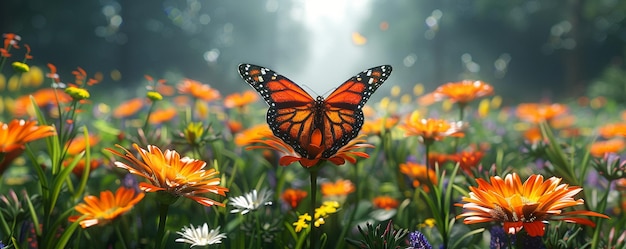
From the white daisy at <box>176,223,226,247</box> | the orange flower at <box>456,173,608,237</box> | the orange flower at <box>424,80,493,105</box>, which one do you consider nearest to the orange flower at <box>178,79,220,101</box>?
the orange flower at <box>424,80,493,105</box>

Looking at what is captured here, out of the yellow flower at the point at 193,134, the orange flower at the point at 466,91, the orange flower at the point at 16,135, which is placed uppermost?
the orange flower at the point at 466,91

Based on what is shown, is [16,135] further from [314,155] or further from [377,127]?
[377,127]

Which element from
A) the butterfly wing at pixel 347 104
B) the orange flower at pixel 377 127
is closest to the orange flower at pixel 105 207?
the butterfly wing at pixel 347 104

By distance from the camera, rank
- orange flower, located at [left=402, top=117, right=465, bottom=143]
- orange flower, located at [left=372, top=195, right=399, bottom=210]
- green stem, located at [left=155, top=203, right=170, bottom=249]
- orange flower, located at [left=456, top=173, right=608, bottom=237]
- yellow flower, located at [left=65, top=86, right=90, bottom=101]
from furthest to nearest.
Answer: orange flower, located at [left=372, top=195, right=399, bottom=210], orange flower, located at [left=402, top=117, right=465, bottom=143], yellow flower, located at [left=65, top=86, right=90, bottom=101], green stem, located at [left=155, top=203, right=170, bottom=249], orange flower, located at [left=456, top=173, right=608, bottom=237]

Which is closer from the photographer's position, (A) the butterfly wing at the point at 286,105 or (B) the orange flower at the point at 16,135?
(B) the orange flower at the point at 16,135

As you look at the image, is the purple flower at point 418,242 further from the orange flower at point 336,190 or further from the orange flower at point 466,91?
the orange flower at point 466,91

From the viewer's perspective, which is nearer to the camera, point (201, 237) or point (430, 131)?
point (201, 237)

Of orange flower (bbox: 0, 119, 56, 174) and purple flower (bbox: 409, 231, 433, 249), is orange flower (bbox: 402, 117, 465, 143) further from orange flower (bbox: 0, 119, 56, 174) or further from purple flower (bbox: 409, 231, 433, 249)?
orange flower (bbox: 0, 119, 56, 174)

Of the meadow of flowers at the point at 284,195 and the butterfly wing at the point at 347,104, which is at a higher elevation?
the butterfly wing at the point at 347,104

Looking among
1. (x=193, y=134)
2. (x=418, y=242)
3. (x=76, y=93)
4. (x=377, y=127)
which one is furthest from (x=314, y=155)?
(x=377, y=127)
